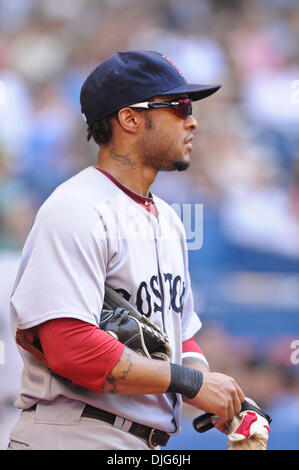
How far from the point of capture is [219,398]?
1933 mm

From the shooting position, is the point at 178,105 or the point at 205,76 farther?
the point at 205,76

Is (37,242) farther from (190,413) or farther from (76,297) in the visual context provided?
(190,413)

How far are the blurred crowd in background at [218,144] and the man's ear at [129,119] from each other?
2888mm

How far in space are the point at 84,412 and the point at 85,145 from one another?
13.3 ft

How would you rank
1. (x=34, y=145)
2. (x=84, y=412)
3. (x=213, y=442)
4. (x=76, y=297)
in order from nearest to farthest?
(x=76, y=297) → (x=84, y=412) → (x=213, y=442) → (x=34, y=145)

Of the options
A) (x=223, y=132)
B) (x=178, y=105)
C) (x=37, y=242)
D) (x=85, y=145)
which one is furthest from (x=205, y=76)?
(x=37, y=242)

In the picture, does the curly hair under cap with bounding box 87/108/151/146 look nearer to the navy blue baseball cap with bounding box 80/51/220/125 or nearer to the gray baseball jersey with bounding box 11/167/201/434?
the navy blue baseball cap with bounding box 80/51/220/125

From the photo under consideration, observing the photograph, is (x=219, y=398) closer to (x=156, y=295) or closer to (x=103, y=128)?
(x=156, y=295)

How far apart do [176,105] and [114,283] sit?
632 millimetres

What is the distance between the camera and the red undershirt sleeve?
1788 millimetres

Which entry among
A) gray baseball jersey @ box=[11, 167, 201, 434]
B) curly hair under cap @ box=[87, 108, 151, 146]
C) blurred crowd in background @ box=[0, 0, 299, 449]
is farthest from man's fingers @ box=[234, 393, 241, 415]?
blurred crowd in background @ box=[0, 0, 299, 449]

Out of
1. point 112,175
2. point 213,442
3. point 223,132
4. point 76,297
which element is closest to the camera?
point 76,297

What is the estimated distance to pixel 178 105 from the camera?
7.11 feet

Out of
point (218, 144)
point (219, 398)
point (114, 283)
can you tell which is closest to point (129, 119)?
point (114, 283)
